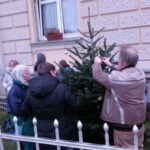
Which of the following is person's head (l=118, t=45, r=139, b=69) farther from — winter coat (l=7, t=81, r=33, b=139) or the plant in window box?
the plant in window box

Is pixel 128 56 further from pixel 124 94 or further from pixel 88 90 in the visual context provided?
pixel 88 90

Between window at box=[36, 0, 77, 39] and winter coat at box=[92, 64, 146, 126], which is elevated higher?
window at box=[36, 0, 77, 39]

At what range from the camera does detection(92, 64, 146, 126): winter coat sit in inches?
161

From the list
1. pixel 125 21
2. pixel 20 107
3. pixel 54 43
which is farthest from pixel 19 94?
pixel 54 43

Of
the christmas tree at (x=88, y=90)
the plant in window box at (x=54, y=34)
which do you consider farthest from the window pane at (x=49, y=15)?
the christmas tree at (x=88, y=90)

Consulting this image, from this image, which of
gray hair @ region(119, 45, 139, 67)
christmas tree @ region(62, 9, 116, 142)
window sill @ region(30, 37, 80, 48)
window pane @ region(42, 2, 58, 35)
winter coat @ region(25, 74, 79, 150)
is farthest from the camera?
window pane @ region(42, 2, 58, 35)

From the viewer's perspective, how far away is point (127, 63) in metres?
4.12

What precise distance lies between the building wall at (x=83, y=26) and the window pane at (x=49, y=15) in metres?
0.30

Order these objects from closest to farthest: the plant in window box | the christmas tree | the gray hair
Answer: the gray hair
the christmas tree
the plant in window box

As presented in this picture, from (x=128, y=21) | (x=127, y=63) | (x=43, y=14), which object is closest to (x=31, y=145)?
(x=127, y=63)

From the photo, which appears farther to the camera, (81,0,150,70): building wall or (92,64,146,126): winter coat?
(81,0,150,70): building wall

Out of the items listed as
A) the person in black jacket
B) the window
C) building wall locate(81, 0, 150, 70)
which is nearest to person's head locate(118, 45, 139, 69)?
the person in black jacket

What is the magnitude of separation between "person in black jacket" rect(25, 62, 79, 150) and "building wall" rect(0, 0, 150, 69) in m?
4.28

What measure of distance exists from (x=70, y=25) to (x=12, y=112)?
5427mm
